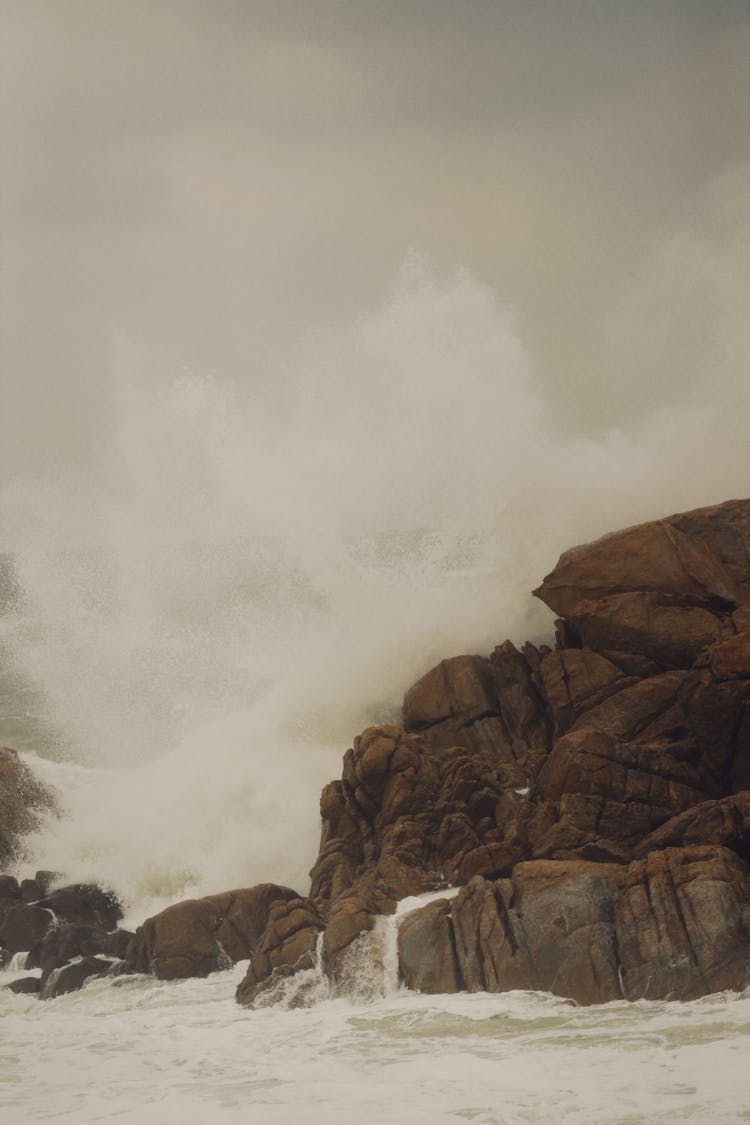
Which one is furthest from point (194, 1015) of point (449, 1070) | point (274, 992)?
point (449, 1070)

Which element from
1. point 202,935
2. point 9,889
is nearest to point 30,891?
point 9,889

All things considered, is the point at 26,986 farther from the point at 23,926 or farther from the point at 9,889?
the point at 9,889

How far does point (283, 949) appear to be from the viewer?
14531 mm

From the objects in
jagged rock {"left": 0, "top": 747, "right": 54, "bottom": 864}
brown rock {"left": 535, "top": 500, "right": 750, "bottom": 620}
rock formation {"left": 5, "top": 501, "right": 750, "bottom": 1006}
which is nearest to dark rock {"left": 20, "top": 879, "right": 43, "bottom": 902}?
rock formation {"left": 5, "top": 501, "right": 750, "bottom": 1006}

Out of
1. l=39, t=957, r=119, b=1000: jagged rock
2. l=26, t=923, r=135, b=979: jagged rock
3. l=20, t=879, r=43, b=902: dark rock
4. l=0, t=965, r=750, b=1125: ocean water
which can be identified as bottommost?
l=0, t=965, r=750, b=1125: ocean water

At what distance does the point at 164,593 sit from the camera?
41.1 meters

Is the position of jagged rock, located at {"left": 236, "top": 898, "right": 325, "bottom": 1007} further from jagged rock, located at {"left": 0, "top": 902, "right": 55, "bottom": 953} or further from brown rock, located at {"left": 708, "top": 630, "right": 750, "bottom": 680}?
brown rock, located at {"left": 708, "top": 630, "right": 750, "bottom": 680}

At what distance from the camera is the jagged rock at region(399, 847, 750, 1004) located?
37.2 ft

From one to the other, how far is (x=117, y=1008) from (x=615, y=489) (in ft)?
46.5

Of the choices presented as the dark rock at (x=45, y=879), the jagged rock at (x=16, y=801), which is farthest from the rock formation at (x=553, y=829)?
the jagged rock at (x=16, y=801)

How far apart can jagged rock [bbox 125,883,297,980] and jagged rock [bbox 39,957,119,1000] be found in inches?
17.1

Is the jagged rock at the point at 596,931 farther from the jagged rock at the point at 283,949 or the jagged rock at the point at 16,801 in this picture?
the jagged rock at the point at 16,801

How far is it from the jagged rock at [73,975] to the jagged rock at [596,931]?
6.52m

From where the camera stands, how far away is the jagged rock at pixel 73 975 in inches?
647
